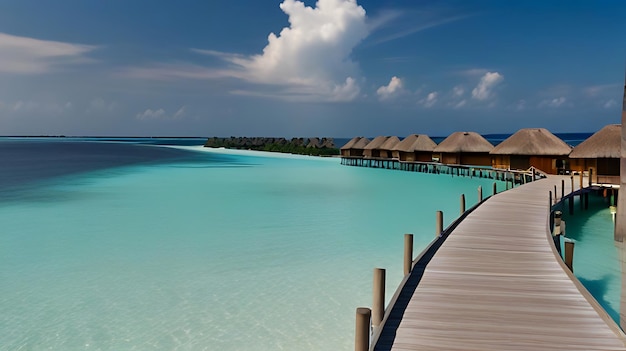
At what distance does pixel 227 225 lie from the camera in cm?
1524

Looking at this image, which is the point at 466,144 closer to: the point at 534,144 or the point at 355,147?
the point at 534,144

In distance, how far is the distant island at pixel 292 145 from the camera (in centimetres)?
6631

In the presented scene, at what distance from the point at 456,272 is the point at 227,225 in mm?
9860

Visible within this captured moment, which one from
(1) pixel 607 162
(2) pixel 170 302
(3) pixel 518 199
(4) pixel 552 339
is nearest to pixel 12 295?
(2) pixel 170 302

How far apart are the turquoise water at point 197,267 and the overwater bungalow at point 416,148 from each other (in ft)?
50.7

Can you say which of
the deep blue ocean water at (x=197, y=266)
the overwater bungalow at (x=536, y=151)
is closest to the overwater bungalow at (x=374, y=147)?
the overwater bungalow at (x=536, y=151)

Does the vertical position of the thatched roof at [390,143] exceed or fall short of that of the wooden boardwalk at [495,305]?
it exceeds it

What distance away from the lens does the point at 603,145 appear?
20.4m

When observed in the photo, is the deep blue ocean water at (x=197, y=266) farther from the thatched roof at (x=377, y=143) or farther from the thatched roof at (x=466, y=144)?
the thatched roof at (x=377, y=143)

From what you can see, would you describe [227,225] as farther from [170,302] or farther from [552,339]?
[552,339]

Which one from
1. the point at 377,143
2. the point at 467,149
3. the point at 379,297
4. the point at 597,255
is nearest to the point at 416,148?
the point at 467,149

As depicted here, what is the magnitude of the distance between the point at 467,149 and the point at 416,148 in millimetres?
5136

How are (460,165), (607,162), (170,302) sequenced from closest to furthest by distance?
(170,302), (607,162), (460,165)

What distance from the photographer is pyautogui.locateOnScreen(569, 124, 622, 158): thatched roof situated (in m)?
19.9
